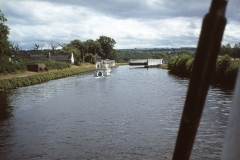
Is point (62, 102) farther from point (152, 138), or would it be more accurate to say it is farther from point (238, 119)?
point (238, 119)

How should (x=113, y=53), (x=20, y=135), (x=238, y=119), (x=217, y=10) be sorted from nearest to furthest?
(x=217, y=10) → (x=238, y=119) → (x=20, y=135) → (x=113, y=53)

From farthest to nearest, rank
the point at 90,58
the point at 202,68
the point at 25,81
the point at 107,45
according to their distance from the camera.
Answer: the point at 107,45, the point at 90,58, the point at 25,81, the point at 202,68

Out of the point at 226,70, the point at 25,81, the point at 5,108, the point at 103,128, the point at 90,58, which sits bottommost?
the point at 90,58

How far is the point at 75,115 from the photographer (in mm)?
20844

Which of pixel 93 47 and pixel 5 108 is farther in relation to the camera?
pixel 93 47

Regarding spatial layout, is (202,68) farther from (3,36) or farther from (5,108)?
(3,36)

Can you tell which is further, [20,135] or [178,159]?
[20,135]

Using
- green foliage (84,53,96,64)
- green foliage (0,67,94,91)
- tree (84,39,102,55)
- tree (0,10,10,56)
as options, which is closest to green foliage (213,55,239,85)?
green foliage (0,67,94,91)

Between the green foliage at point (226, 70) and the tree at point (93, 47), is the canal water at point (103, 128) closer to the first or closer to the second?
the green foliage at point (226, 70)

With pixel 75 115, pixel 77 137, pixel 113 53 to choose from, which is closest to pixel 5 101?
pixel 75 115

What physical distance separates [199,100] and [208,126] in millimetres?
16844

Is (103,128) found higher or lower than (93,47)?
lower

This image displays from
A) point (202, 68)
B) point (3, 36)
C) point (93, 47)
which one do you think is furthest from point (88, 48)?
point (202, 68)

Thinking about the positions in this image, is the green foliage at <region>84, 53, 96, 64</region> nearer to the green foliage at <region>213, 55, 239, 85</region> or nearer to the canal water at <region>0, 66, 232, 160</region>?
the green foliage at <region>213, 55, 239, 85</region>
